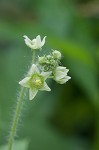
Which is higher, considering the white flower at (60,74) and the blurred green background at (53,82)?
the blurred green background at (53,82)

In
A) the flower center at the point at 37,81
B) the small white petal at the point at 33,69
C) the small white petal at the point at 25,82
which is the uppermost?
the flower center at the point at 37,81

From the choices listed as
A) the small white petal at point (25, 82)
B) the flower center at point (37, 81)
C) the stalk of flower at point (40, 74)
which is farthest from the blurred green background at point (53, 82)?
the small white petal at point (25, 82)

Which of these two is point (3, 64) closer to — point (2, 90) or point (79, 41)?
point (2, 90)

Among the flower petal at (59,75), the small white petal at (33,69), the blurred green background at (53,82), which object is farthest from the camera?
the blurred green background at (53,82)

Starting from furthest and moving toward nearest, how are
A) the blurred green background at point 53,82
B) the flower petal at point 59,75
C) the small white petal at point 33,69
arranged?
the blurred green background at point 53,82, the flower petal at point 59,75, the small white petal at point 33,69

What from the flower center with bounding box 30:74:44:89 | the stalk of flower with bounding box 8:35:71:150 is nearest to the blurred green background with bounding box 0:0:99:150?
the flower center with bounding box 30:74:44:89

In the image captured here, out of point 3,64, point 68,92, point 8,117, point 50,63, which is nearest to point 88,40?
point 68,92

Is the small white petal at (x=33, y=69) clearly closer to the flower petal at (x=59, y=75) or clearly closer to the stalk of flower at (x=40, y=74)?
the stalk of flower at (x=40, y=74)

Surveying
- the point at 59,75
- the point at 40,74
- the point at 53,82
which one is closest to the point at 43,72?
the point at 40,74
